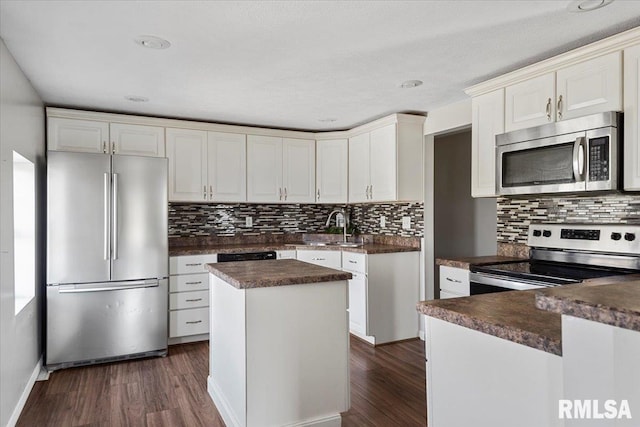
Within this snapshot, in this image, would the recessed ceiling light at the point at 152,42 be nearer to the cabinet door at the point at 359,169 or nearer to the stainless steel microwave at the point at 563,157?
the stainless steel microwave at the point at 563,157

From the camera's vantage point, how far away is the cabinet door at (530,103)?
263 centimetres

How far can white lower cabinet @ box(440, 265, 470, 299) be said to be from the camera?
2.99 meters

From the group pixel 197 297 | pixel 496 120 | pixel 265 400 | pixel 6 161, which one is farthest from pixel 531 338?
pixel 197 297

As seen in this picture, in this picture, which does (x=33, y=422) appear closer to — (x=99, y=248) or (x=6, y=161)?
(x=99, y=248)

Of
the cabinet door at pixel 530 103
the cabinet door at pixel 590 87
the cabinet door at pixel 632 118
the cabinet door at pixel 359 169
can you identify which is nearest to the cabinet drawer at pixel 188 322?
the cabinet door at pixel 359 169

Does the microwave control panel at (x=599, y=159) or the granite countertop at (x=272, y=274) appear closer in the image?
the granite countertop at (x=272, y=274)

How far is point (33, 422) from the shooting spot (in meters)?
2.50

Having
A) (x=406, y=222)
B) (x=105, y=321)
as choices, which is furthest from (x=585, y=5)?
(x=105, y=321)

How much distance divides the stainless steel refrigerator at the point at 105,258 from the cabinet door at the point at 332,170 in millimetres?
1850

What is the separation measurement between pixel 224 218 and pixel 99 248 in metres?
1.55

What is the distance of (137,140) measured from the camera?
404cm

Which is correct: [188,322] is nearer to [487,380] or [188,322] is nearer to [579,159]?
[487,380]

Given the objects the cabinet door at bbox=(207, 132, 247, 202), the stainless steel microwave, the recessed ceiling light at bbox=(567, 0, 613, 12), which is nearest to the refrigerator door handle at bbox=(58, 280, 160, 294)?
the cabinet door at bbox=(207, 132, 247, 202)

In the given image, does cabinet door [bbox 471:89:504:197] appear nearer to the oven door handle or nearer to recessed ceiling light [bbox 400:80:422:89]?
recessed ceiling light [bbox 400:80:422:89]
